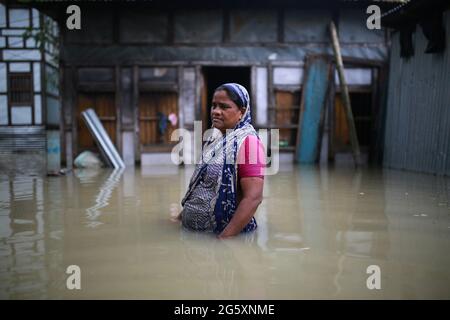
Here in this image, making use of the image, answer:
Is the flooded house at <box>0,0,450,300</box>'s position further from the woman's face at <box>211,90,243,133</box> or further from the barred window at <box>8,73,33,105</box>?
the woman's face at <box>211,90,243,133</box>

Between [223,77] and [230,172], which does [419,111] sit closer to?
[230,172]

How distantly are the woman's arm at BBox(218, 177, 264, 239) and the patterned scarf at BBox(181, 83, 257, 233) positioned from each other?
4.0 inches

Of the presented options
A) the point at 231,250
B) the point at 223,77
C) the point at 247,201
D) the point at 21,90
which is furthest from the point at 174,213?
the point at 21,90

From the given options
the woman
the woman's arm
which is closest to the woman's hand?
the woman

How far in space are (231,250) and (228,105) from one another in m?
1.04

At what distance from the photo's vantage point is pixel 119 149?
1157cm

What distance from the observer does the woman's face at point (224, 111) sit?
311 centimetres

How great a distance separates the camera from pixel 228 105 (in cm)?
312

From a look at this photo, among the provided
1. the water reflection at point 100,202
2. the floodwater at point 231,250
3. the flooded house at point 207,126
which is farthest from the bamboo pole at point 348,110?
the water reflection at point 100,202

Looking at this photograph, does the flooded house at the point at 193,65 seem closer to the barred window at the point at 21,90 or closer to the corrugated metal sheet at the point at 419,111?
the corrugated metal sheet at the point at 419,111

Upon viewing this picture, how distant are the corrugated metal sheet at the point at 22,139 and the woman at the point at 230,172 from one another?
14411 mm

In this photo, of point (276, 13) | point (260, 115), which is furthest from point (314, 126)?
point (276, 13)
